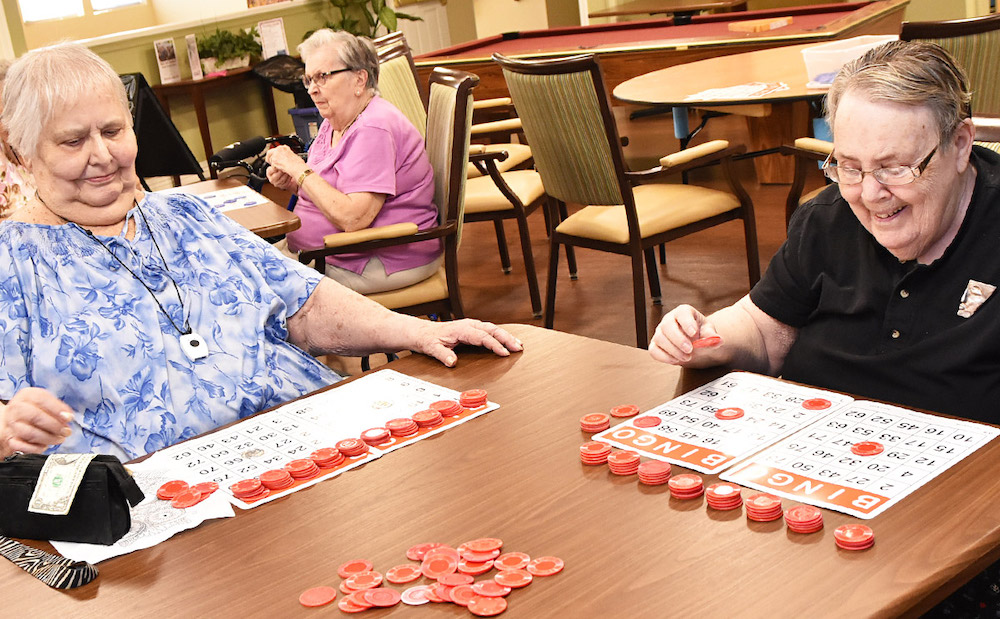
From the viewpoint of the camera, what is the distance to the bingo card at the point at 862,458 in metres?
1.34

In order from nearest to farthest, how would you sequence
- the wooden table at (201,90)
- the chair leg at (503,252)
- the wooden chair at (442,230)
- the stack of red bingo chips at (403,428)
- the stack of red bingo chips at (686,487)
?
the stack of red bingo chips at (686,487)
the stack of red bingo chips at (403,428)
the wooden chair at (442,230)
the chair leg at (503,252)
the wooden table at (201,90)

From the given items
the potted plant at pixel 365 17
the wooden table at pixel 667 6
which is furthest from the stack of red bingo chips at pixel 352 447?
the potted plant at pixel 365 17

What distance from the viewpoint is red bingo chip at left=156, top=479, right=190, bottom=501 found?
1.60 meters

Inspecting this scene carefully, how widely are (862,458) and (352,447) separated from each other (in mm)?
747

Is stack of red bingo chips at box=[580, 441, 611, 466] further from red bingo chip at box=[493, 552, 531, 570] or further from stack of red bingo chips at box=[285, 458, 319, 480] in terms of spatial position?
stack of red bingo chips at box=[285, 458, 319, 480]

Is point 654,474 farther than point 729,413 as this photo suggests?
No

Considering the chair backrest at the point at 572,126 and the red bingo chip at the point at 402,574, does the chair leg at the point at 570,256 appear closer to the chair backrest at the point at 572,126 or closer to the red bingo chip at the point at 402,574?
the chair backrest at the point at 572,126

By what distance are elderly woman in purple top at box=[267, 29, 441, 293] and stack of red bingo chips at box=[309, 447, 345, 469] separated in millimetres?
2037

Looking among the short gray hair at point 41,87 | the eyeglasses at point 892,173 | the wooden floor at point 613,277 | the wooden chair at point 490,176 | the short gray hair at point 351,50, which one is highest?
the short gray hair at point 41,87

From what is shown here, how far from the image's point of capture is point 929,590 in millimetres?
1137

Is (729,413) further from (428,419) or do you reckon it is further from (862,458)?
(428,419)

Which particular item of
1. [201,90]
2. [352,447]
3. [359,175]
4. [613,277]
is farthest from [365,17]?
[352,447]

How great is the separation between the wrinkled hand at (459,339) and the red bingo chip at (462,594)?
0.80m

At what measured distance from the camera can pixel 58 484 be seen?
148 centimetres
